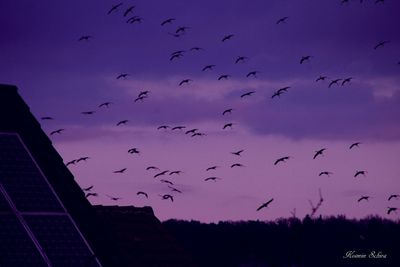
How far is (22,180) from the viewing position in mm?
14867

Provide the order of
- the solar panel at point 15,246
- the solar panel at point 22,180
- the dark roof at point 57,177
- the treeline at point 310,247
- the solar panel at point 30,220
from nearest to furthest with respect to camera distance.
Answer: the solar panel at point 15,246, the solar panel at point 30,220, the solar panel at point 22,180, the dark roof at point 57,177, the treeline at point 310,247

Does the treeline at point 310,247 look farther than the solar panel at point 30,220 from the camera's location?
Yes

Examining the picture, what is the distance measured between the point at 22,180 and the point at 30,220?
106 centimetres

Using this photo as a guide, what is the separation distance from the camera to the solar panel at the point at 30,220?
535 inches

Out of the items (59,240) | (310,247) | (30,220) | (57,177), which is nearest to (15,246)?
(30,220)

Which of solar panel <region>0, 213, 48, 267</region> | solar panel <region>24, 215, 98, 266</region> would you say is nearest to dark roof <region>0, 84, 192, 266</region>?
solar panel <region>24, 215, 98, 266</region>

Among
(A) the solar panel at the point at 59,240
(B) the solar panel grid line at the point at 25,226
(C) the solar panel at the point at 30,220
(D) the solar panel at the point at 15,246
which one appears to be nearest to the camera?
(D) the solar panel at the point at 15,246

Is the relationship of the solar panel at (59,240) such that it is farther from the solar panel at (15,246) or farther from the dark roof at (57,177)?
the solar panel at (15,246)

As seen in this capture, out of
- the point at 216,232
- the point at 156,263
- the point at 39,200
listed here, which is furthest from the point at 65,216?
the point at 216,232

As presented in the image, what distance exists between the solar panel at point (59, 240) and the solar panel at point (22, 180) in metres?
0.31

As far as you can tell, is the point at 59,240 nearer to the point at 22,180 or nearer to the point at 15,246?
the point at 15,246

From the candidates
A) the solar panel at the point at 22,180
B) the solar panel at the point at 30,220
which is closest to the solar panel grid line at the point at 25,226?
the solar panel at the point at 30,220

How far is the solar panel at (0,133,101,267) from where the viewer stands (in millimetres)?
13586

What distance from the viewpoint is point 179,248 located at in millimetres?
21672
